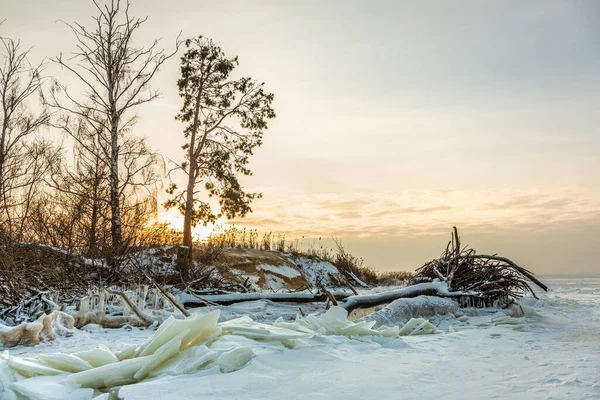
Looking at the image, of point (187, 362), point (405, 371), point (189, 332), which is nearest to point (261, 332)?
point (189, 332)

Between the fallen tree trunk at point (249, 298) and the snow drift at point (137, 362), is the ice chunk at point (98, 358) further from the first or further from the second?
the fallen tree trunk at point (249, 298)

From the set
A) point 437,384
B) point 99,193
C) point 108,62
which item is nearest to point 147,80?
point 108,62

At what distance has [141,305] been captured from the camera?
6.74 metres

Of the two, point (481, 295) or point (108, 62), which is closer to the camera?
point (481, 295)

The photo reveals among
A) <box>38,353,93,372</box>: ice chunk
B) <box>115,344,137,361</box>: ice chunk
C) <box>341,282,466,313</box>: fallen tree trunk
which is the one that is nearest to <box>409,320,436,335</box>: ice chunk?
<box>341,282,466,313</box>: fallen tree trunk

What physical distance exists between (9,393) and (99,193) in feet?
50.5

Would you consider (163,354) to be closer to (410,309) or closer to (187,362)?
(187,362)

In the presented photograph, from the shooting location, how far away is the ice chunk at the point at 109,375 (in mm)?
2518

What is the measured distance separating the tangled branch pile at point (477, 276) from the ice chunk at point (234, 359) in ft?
17.5

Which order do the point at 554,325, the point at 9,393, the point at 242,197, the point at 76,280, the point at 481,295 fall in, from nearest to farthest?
the point at 9,393 < the point at 554,325 < the point at 481,295 < the point at 76,280 < the point at 242,197

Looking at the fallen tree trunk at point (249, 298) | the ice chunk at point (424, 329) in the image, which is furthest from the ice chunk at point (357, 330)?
the fallen tree trunk at point (249, 298)

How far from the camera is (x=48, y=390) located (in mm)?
2408

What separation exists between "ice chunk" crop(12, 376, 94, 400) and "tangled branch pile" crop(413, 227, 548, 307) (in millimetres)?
6105

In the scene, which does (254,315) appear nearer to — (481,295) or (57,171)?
(481,295)
